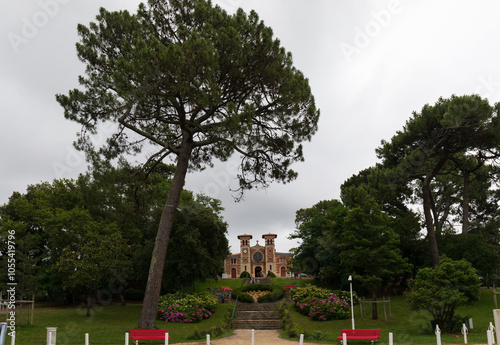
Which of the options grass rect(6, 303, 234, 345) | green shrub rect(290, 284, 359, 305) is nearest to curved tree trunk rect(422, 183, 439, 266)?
green shrub rect(290, 284, 359, 305)

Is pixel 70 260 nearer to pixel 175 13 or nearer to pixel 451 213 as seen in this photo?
pixel 175 13

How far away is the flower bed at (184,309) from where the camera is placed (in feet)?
67.5

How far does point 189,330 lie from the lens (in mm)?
17578

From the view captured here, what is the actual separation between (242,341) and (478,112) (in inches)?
706

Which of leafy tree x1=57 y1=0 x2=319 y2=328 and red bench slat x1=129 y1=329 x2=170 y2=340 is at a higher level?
leafy tree x1=57 y1=0 x2=319 y2=328

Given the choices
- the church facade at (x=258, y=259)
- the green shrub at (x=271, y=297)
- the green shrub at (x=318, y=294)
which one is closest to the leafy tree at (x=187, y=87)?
the green shrub at (x=318, y=294)

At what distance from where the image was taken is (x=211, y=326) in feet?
61.9

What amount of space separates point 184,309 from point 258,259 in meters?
44.7

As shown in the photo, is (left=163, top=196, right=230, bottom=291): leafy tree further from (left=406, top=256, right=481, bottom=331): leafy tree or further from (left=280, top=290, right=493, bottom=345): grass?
(left=406, top=256, right=481, bottom=331): leafy tree

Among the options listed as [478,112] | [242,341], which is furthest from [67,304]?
[478,112]

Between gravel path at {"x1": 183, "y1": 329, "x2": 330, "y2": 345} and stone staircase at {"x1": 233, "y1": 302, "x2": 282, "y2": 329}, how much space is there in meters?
1.09

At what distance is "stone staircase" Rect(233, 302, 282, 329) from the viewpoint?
20.2 meters

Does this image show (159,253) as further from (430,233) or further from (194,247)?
(430,233)

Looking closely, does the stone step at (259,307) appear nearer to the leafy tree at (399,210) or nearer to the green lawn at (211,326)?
the green lawn at (211,326)
